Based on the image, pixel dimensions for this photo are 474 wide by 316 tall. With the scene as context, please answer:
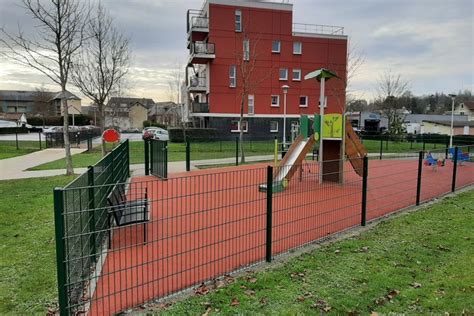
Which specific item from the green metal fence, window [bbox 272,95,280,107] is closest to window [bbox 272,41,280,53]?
window [bbox 272,95,280,107]

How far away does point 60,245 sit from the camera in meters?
3.07

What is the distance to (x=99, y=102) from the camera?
765 inches

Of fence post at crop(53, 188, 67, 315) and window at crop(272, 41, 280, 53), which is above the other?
window at crop(272, 41, 280, 53)

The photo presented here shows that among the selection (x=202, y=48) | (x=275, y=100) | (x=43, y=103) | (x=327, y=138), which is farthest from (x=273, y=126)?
(x=43, y=103)

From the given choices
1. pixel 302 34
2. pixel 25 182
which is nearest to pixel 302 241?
pixel 25 182

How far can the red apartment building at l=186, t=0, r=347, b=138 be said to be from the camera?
35000mm

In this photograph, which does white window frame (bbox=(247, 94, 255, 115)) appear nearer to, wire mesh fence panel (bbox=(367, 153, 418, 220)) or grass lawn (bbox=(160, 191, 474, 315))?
wire mesh fence panel (bbox=(367, 153, 418, 220))

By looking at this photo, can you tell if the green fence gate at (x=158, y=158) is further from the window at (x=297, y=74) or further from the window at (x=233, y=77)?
the window at (x=297, y=74)

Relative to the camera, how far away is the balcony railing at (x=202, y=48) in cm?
3397

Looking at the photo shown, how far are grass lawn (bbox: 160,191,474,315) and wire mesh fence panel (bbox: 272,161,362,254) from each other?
20.4 inches

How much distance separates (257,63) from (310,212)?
102 feet

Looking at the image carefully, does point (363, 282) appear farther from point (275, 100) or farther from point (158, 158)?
point (275, 100)

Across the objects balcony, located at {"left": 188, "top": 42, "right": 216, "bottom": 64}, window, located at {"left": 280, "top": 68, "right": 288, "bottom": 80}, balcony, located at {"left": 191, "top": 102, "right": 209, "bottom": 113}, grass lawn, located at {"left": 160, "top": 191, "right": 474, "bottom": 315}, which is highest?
balcony, located at {"left": 188, "top": 42, "right": 216, "bottom": 64}

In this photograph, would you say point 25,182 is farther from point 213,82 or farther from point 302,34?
point 302,34
